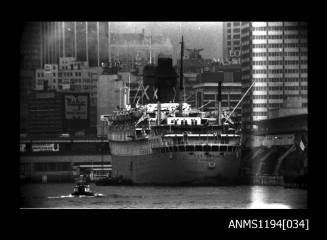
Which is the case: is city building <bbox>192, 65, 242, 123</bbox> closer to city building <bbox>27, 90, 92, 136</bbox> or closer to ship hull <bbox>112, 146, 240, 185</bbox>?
ship hull <bbox>112, 146, 240, 185</bbox>

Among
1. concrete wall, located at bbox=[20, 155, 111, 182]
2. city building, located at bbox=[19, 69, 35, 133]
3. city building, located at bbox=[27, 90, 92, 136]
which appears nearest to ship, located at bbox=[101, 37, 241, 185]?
concrete wall, located at bbox=[20, 155, 111, 182]

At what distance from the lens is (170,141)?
96.2ft

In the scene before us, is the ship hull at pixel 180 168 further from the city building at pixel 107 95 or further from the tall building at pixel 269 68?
the tall building at pixel 269 68

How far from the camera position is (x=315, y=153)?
10.7m

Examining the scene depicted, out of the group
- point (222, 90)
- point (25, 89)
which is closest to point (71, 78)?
point (25, 89)

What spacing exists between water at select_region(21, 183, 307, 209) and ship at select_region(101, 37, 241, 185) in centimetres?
97

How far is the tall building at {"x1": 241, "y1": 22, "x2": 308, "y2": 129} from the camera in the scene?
82.7ft

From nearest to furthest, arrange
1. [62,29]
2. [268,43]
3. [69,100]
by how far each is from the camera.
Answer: [62,29] < [268,43] < [69,100]

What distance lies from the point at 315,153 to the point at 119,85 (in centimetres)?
1955
